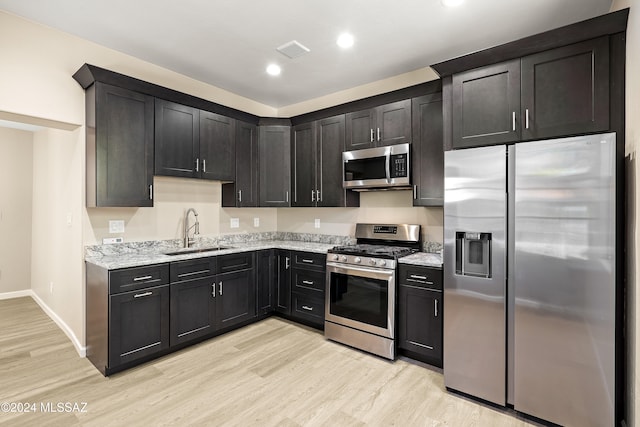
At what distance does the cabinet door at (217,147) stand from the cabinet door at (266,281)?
1028mm

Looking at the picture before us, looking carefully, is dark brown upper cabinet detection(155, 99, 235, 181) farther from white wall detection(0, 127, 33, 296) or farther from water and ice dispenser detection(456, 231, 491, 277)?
white wall detection(0, 127, 33, 296)

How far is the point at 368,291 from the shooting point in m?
3.09

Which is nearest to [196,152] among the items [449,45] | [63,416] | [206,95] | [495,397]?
[206,95]

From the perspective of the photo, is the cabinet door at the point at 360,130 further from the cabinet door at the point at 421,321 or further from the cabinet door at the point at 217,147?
the cabinet door at the point at 421,321

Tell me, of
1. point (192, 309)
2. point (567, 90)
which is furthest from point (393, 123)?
point (192, 309)

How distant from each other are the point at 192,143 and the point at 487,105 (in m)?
2.80

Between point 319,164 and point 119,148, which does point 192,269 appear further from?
point 319,164

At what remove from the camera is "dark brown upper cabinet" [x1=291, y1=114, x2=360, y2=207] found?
3.73 m

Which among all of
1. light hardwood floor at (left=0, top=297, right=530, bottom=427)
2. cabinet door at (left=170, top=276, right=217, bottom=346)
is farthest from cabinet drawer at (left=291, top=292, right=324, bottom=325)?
cabinet door at (left=170, top=276, right=217, bottom=346)

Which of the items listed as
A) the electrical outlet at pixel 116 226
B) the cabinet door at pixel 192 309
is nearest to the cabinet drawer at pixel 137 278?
the cabinet door at pixel 192 309

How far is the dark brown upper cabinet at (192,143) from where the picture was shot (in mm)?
3166

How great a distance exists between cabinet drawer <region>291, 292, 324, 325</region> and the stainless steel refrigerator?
4.78ft

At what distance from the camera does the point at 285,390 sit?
8.05 feet

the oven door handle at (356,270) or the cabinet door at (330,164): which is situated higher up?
the cabinet door at (330,164)
